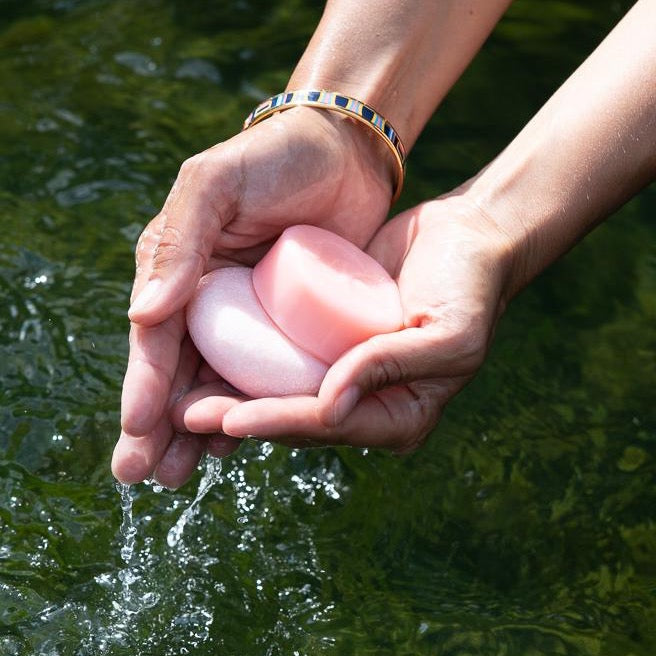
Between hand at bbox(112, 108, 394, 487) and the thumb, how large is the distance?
1.39ft

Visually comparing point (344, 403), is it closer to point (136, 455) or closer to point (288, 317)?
point (288, 317)

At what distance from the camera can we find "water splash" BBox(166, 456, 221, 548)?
9.16 feet

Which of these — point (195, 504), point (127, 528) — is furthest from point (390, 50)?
point (127, 528)

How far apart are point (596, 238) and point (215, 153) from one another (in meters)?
1.88

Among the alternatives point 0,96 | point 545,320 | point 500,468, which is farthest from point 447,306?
point 0,96

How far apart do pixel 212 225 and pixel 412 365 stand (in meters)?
0.60

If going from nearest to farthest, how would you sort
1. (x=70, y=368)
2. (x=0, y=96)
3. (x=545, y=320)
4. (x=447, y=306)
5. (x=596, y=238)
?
(x=447, y=306) < (x=70, y=368) < (x=545, y=320) < (x=596, y=238) < (x=0, y=96)

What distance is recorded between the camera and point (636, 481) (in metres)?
3.01

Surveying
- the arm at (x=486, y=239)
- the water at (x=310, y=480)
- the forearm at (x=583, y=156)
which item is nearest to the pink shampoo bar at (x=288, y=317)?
the arm at (x=486, y=239)

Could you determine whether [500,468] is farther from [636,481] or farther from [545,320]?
[545,320]

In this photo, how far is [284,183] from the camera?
255 cm

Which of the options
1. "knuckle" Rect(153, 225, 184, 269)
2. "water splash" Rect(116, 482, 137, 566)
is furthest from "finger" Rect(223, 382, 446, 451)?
"water splash" Rect(116, 482, 137, 566)

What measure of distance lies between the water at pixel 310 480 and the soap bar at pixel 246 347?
0.66 metres

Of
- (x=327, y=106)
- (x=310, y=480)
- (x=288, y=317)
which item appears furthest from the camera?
(x=310, y=480)
